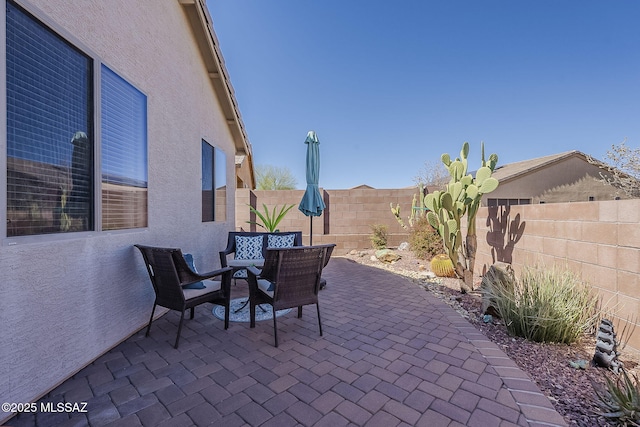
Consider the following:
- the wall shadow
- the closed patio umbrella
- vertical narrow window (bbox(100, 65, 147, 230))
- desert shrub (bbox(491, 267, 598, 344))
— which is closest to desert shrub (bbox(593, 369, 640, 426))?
desert shrub (bbox(491, 267, 598, 344))

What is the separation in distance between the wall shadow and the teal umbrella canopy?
12.1ft

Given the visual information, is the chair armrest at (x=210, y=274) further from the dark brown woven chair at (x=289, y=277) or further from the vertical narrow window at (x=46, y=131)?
the vertical narrow window at (x=46, y=131)

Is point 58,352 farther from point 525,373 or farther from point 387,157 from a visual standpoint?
point 387,157

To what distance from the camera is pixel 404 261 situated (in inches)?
300

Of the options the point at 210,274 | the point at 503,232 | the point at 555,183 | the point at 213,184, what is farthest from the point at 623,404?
the point at 555,183

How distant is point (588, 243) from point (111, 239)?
5668 mm

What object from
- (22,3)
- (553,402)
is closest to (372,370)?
(553,402)

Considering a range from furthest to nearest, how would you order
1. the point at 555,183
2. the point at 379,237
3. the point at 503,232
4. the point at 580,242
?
the point at 555,183 → the point at 379,237 → the point at 503,232 → the point at 580,242

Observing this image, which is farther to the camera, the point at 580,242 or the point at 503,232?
the point at 503,232

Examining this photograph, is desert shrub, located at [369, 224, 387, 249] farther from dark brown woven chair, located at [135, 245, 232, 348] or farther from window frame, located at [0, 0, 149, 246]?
window frame, located at [0, 0, 149, 246]

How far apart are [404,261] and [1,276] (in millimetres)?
7538

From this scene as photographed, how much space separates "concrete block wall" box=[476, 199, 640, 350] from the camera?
2713 millimetres

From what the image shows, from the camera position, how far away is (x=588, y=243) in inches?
129

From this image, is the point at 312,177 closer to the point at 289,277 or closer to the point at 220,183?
the point at 220,183
